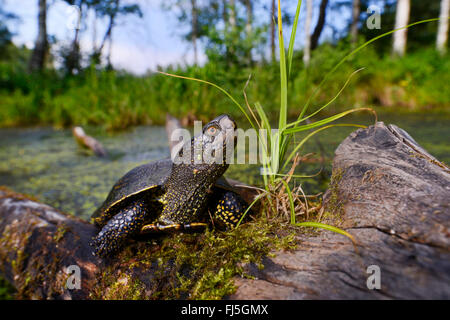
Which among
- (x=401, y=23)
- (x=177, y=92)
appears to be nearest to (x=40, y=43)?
(x=177, y=92)

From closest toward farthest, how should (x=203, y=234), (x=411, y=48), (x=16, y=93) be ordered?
(x=203, y=234)
(x=16, y=93)
(x=411, y=48)

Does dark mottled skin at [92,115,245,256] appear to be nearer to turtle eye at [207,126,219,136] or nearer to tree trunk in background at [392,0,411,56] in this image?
turtle eye at [207,126,219,136]

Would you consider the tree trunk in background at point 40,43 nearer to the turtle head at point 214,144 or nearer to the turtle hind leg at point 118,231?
the turtle hind leg at point 118,231

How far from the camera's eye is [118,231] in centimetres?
120

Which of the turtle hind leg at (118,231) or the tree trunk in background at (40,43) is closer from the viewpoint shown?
the turtle hind leg at (118,231)

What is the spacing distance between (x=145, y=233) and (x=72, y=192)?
173 cm

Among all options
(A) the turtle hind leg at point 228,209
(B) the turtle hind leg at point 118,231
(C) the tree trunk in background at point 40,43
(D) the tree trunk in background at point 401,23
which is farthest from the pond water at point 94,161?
(D) the tree trunk in background at point 401,23

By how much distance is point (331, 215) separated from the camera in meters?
1.04

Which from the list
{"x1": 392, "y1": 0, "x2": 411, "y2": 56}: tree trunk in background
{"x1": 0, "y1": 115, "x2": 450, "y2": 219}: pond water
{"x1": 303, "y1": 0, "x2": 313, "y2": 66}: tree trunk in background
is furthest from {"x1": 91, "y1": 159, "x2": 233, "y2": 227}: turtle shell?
{"x1": 392, "y1": 0, "x2": 411, "y2": 56}: tree trunk in background

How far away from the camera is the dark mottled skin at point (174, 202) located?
1.20 meters

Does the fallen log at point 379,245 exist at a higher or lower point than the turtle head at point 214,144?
lower

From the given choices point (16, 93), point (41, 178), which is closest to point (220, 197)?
point (41, 178)

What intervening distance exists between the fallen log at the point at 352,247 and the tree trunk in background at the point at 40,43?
375 inches
